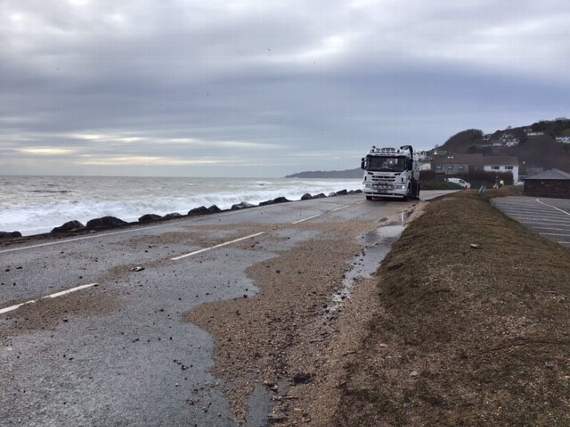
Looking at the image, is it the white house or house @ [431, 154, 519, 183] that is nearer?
the white house

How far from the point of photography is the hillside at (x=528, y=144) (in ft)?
419

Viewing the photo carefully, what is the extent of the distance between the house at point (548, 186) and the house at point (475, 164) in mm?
54490

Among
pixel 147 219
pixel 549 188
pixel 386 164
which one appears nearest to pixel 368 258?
pixel 147 219

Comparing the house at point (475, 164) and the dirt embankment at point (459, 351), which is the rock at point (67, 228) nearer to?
the dirt embankment at point (459, 351)

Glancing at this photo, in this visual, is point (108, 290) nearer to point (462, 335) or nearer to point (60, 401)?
point (60, 401)

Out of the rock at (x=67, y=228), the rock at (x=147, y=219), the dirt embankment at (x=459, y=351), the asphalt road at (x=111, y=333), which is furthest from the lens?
the rock at (x=147, y=219)

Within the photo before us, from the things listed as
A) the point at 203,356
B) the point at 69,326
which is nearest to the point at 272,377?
the point at 203,356

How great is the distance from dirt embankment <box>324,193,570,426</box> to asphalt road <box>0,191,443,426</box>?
125 cm

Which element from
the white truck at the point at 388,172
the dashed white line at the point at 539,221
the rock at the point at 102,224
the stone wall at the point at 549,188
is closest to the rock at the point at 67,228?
the rock at the point at 102,224

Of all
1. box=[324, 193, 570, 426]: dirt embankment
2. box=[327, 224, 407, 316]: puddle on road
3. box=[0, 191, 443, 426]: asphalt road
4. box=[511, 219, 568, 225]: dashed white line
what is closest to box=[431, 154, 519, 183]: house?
box=[511, 219, 568, 225]: dashed white line

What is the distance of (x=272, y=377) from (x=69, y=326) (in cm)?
269

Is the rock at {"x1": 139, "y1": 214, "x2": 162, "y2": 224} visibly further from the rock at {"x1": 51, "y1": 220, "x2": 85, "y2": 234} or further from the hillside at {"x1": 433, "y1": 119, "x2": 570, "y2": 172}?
the hillside at {"x1": 433, "y1": 119, "x2": 570, "y2": 172}

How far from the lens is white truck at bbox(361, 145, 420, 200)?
32.7 m

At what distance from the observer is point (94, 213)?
28.4m
